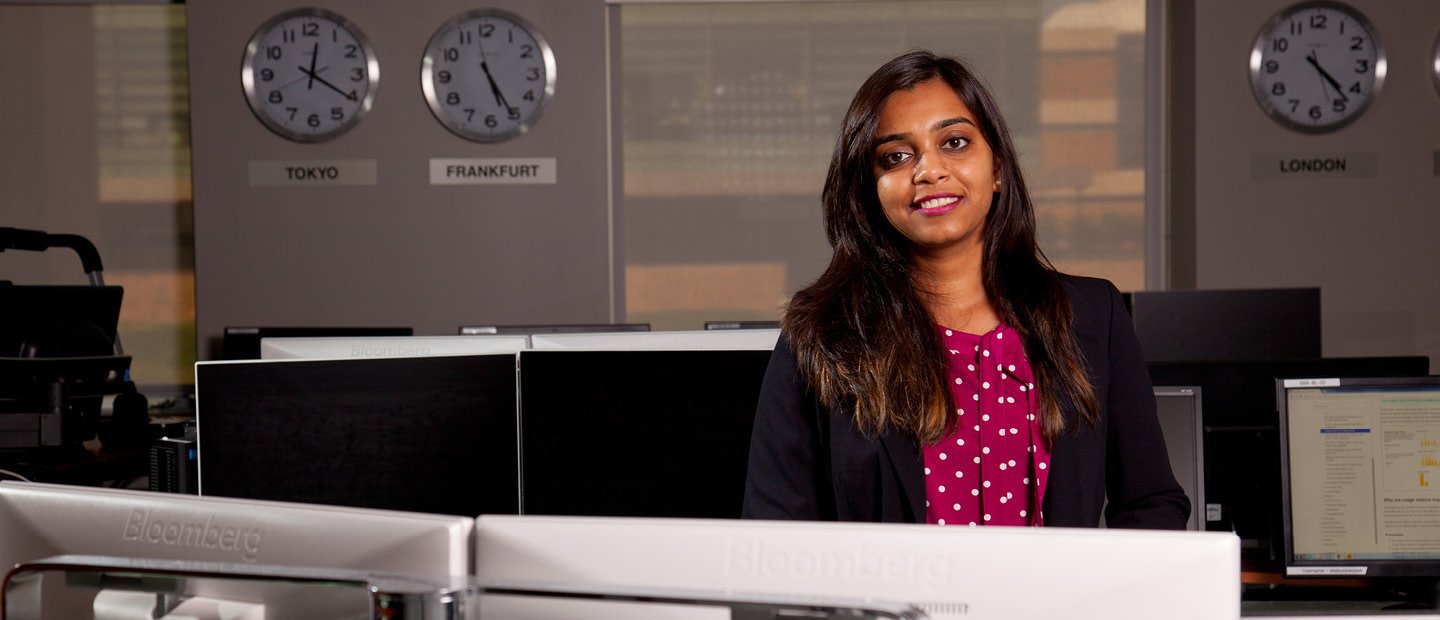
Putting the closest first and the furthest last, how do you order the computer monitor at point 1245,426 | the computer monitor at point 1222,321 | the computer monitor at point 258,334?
the computer monitor at point 1245,426 < the computer monitor at point 1222,321 < the computer monitor at point 258,334

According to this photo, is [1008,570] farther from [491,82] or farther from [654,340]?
[491,82]

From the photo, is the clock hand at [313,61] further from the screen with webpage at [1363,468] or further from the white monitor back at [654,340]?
the screen with webpage at [1363,468]

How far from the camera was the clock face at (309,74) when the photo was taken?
497 cm

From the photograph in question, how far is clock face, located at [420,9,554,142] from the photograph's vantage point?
5.01 metres

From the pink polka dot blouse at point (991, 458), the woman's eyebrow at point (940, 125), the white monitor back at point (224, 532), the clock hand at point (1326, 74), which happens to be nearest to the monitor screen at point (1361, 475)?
the pink polka dot blouse at point (991, 458)

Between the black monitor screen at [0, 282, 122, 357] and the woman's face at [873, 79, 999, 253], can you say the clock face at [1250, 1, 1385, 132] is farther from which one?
the black monitor screen at [0, 282, 122, 357]

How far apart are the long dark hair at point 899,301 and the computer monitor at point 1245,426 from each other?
107 cm

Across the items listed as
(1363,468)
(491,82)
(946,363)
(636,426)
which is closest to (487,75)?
(491,82)

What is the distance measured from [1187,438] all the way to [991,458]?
0.96m

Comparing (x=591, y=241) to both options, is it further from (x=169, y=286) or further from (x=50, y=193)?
(x=50, y=193)

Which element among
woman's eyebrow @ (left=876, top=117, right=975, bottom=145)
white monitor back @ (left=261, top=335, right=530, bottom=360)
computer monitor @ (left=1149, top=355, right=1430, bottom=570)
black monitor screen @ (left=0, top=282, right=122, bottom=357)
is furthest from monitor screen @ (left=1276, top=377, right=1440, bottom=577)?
black monitor screen @ (left=0, top=282, right=122, bottom=357)

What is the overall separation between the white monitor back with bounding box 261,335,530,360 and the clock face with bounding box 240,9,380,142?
9.60 feet

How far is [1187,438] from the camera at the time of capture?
205cm

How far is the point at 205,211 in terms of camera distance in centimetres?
500
